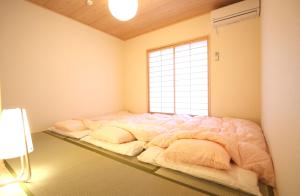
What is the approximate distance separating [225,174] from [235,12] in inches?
95.0

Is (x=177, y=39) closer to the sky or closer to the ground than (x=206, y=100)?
closer to the sky

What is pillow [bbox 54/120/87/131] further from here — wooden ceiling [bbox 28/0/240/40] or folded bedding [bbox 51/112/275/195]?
wooden ceiling [bbox 28/0/240/40]

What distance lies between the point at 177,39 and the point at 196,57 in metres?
0.58

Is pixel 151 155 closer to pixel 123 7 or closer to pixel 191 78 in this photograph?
pixel 123 7

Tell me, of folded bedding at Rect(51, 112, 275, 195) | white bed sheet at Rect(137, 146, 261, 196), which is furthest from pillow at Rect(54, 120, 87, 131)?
white bed sheet at Rect(137, 146, 261, 196)

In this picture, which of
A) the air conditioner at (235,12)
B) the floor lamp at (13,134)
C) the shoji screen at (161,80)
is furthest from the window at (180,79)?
the floor lamp at (13,134)

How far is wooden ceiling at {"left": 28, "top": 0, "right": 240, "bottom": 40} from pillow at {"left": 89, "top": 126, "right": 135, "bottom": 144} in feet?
6.66


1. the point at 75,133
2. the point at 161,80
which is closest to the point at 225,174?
the point at 75,133

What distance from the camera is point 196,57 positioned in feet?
9.38

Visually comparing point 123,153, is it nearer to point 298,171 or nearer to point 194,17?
point 298,171

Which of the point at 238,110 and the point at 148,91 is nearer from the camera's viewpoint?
the point at 238,110

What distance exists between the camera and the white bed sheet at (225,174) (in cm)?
87

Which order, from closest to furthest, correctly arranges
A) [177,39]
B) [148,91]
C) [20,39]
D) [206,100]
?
1. [20,39]
2. [206,100]
3. [177,39]
4. [148,91]

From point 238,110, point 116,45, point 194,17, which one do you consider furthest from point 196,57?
point 116,45
